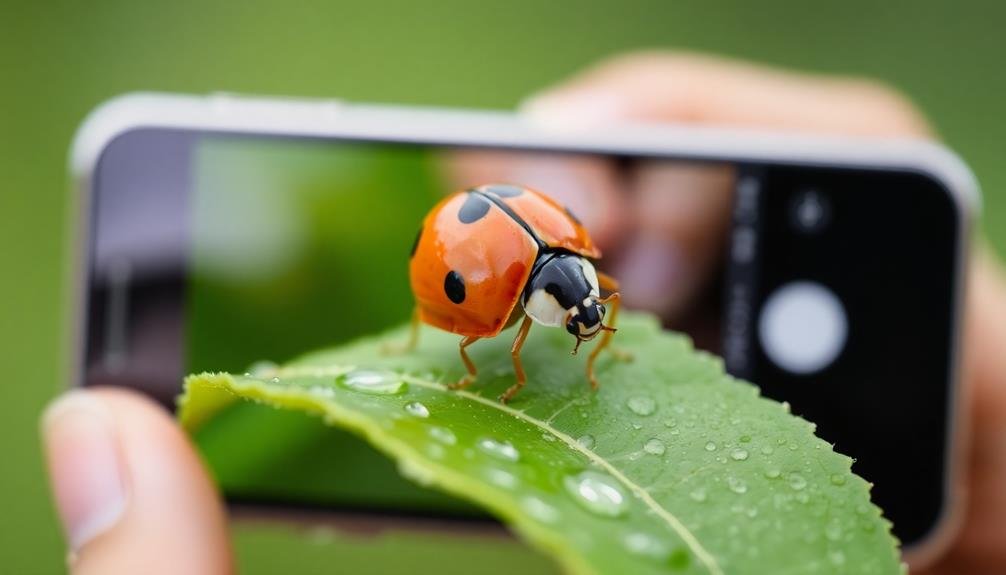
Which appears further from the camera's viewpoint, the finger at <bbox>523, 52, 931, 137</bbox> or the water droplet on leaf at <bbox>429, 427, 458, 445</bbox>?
the finger at <bbox>523, 52, 931, 137</bbox>

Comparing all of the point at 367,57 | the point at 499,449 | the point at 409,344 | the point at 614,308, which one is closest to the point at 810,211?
the point at 614,308

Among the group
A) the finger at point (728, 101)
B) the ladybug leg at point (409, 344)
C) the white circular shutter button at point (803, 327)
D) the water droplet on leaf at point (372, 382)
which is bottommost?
the white circular shutter button at point (803, 327)

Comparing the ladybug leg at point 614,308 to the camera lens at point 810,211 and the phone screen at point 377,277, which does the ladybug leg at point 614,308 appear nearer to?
the phone screen at point 377,277

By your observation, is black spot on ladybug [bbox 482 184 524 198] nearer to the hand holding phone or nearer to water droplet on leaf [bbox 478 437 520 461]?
water droplet on leaf [bbox 478 437 520 461]

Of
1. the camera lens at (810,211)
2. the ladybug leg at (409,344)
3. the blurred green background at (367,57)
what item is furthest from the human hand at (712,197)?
the ladybug leg at (409,344)

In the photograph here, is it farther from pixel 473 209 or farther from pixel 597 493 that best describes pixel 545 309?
pixel 597 493

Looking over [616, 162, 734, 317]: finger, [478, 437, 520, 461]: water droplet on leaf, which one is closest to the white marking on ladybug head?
[478, 437, 520, 461]: water droplet on leaf

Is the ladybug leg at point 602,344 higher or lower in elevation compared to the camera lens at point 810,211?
lower
